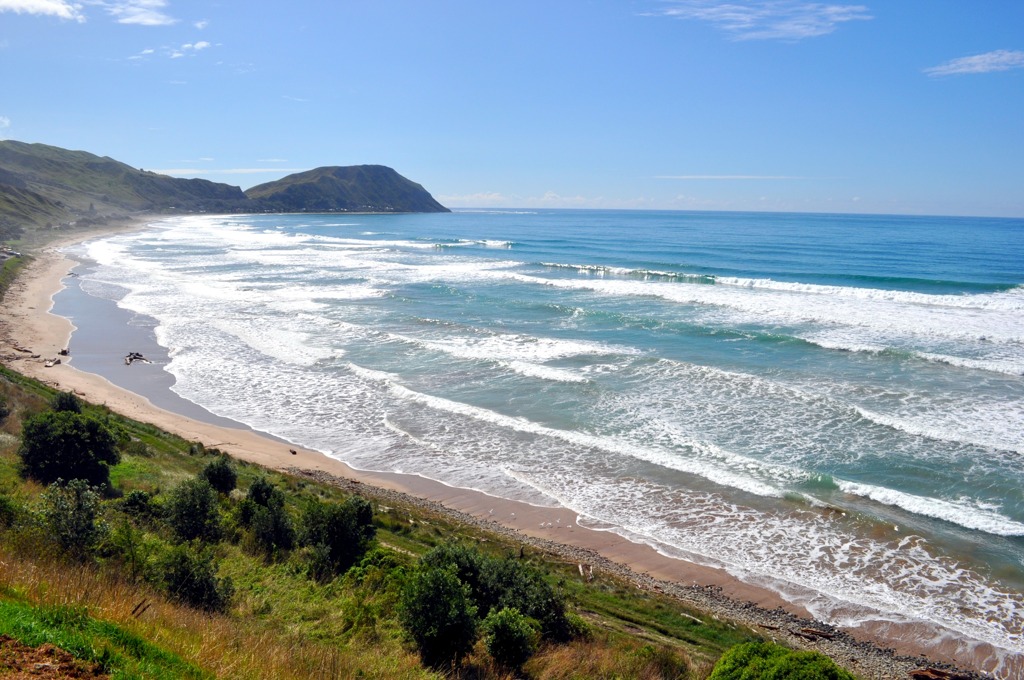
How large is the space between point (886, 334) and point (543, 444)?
22254 millimetres

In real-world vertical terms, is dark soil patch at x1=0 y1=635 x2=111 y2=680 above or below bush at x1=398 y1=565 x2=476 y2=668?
A: above

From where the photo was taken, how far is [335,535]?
40.0 ft

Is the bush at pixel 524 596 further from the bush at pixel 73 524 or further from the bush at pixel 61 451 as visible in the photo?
the bush at pixel 61 451

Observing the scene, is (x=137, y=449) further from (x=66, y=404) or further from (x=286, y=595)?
(x=286, y=595)

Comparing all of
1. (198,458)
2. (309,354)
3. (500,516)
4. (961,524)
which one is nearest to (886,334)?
(961,524)

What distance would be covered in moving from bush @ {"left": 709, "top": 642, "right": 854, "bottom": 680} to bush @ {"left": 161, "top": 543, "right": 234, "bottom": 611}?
6.60m

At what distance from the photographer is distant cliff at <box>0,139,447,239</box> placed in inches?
3971

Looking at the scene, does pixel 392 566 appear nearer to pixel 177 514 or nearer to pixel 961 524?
pixel 177 514

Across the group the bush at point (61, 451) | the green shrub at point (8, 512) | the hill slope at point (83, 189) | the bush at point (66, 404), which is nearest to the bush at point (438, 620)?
the green shrub at point (8, 512)

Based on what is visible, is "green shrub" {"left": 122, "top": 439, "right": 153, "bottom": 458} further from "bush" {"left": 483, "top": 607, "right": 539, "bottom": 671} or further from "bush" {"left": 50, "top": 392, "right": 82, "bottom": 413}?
"bush" {"left": 483, "top": 607, "right": 539, "bottom": 671}

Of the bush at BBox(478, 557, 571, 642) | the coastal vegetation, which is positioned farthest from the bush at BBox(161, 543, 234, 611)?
the bush at BBox(478, 557, 571, 642)

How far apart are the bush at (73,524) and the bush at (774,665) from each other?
8.44 meters

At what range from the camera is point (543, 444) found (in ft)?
69.7

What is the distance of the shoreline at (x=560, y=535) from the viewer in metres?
12.0
